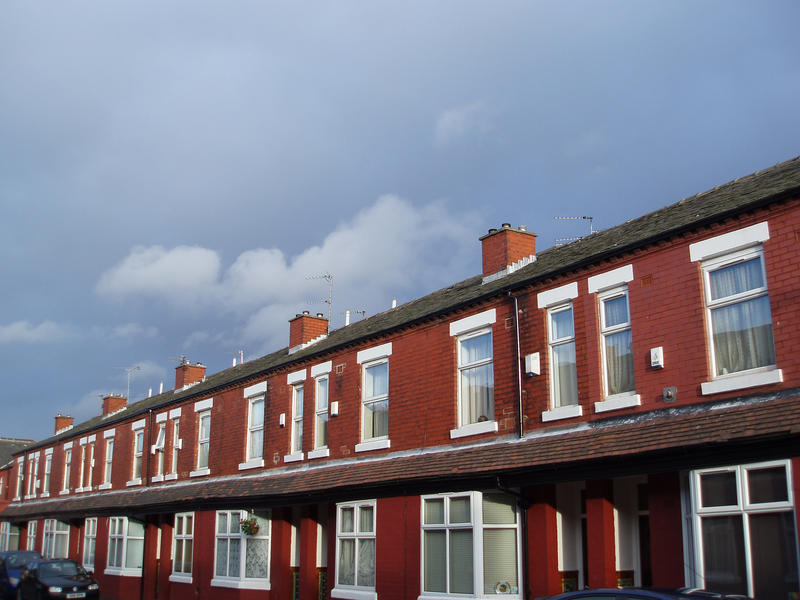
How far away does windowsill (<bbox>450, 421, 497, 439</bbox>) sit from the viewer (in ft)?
52.1

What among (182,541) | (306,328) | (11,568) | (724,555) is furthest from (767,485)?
(11,568)

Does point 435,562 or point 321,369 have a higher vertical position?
point 321,369

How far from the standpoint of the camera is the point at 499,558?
588 inches

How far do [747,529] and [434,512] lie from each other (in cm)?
656

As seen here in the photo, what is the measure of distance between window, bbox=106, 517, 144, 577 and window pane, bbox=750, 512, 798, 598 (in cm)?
2194

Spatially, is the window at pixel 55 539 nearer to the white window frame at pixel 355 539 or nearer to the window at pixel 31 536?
the window at pixel 31 536

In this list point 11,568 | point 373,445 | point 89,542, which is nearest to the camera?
point 373,445

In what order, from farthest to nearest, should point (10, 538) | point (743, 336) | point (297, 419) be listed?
point (10, 538)
point (297, 419)
point (743, 336)

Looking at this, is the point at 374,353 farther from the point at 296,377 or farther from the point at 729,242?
the point at 729,242

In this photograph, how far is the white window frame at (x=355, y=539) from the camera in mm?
17500

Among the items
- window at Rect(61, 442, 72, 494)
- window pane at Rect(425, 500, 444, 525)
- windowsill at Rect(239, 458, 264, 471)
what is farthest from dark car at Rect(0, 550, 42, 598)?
window pane at Rect(425, 500, 444, 525)

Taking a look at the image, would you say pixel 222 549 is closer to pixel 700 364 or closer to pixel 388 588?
pixel 388 588

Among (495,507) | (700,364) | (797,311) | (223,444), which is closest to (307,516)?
(223,444)

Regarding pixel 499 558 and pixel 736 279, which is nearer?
pixel 736 279
